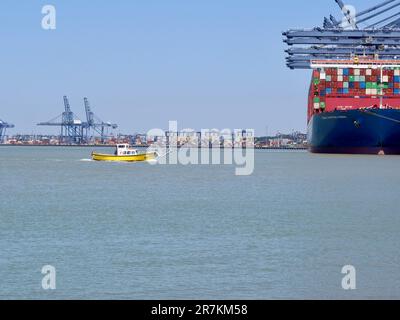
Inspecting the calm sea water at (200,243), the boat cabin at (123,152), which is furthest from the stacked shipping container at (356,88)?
the calm sea water at (200,243)

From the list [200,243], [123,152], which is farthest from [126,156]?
[200,243]

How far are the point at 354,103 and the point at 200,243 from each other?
201ft

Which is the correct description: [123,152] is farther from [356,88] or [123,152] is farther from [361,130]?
[356,88]

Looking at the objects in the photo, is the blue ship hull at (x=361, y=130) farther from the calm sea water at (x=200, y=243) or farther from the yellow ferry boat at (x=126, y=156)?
the calm sea water at (x=200, y=243)

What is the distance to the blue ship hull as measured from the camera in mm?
75625

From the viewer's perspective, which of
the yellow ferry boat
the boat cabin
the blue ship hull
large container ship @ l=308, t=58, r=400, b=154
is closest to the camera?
the blue ship hull

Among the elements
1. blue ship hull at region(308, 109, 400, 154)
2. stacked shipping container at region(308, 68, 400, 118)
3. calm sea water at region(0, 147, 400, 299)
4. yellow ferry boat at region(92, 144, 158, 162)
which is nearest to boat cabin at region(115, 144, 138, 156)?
yellow ferry boat at region(92, 144, 158, 162)

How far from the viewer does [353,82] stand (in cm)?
8312

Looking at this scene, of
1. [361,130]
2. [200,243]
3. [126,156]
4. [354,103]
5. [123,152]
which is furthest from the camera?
[123,152]

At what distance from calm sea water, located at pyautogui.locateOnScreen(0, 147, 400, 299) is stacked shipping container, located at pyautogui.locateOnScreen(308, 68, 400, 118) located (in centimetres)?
4066

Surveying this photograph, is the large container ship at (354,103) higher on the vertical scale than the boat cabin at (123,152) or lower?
higher

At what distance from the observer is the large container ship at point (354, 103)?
252 ft

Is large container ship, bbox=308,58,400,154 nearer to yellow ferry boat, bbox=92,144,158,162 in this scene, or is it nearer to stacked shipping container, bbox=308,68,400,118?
stacked shipping container, bbox=308,68,400,118

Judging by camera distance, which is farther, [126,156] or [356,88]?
[356,88]
